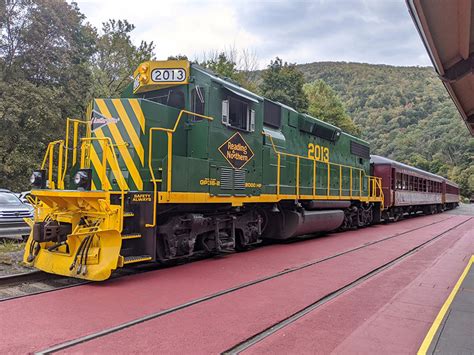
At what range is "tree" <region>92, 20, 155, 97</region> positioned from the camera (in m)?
31.0

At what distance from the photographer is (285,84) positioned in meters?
36.0

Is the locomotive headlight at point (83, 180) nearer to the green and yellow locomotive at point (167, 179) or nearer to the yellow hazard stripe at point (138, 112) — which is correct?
the green and yellow locomotive at point (167, 179)

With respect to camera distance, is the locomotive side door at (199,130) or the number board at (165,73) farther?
the number board at (165,73)

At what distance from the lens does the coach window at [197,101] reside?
740cm

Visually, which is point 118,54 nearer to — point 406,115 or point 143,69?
point 143,69

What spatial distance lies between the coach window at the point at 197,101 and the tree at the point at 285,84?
93.7 feet

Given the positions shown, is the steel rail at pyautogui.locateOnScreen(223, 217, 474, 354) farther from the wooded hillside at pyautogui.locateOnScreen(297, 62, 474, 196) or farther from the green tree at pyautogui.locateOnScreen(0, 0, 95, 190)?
the wooded hillside at pyautogui.locateOnScreen(297, 62, 474, 196)

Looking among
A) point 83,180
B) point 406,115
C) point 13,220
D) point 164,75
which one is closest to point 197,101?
point 164,75

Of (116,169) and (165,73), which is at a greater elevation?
(165,73)

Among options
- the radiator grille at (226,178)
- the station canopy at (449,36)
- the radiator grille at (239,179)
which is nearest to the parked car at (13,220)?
the radiator grille at (226,178)

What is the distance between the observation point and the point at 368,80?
416ft

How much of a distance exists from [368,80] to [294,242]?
12674 cm

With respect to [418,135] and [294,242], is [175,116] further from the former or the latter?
[418,135]

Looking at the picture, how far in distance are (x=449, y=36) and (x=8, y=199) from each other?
10406mm
